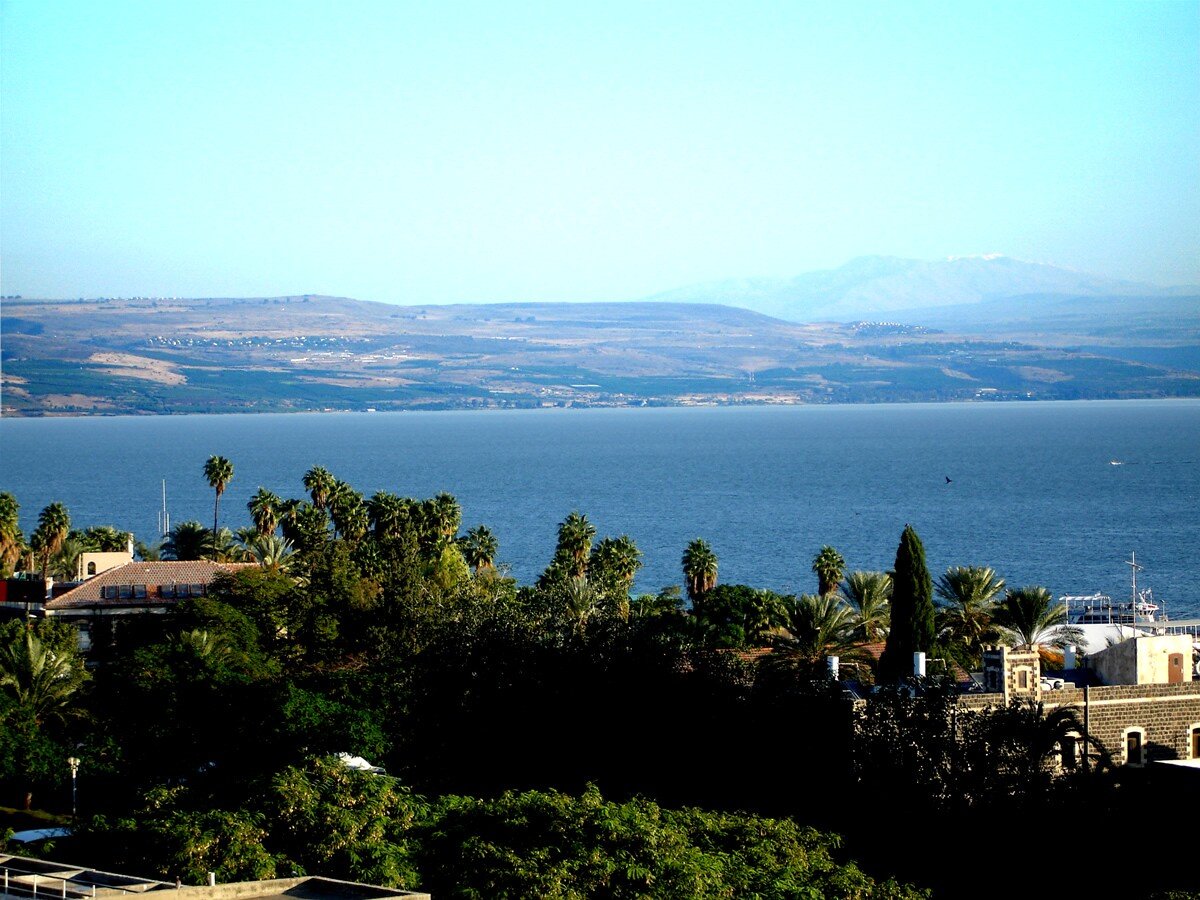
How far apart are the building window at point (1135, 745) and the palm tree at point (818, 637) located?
1112 centimetres

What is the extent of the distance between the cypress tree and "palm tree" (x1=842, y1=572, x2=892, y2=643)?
11.5 metres

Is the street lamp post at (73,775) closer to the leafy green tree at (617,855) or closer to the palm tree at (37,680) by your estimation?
the palm tree at (37,680)

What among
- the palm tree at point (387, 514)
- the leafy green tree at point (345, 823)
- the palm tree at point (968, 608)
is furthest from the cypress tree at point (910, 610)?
the palm tree at point (387, 514)

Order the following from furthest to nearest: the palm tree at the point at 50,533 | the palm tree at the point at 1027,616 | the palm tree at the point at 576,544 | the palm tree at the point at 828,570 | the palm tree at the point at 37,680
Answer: the palm tree at the point at 50,533
the palm tree at the point at 576,544
the palm tree at the point at 828,570
the palm tree at the point at 1027,616
the palm tree at the point at 37,680

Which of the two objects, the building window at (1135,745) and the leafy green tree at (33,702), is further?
the leafy green tree at (33,702)

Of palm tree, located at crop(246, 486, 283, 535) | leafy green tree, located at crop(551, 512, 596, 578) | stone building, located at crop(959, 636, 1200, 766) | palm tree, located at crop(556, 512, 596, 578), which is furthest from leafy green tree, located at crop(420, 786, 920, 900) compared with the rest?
palm tree, located at crop(246, 486, 283, 535)

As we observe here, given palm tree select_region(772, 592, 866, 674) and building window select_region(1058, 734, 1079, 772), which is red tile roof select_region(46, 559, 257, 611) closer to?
palm tree select_region(772, 592, 866, 674)

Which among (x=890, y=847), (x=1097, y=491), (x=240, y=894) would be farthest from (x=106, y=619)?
(x=1097, y=491)

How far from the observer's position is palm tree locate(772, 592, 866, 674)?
4644cm

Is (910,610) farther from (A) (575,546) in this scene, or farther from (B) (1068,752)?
(A) (575,546)

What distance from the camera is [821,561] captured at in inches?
2662

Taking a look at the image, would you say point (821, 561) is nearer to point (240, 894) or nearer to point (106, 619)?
point (106, 619)

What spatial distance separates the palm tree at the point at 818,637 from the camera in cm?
4644

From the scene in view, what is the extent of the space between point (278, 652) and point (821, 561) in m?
25.2
